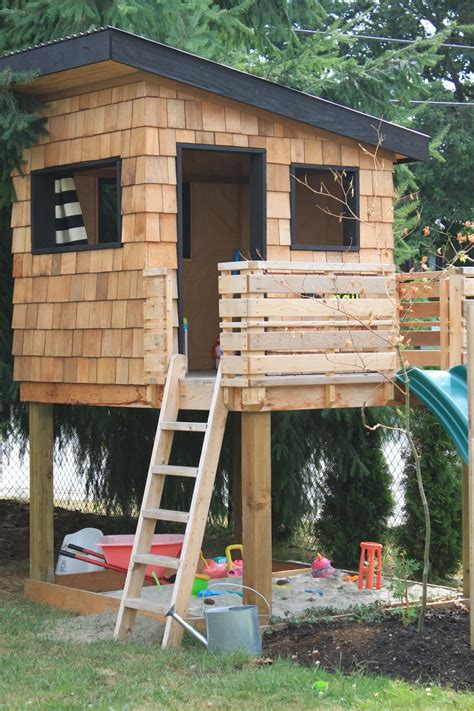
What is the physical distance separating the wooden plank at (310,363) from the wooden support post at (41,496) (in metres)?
2.89

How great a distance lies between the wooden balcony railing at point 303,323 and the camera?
8648mm

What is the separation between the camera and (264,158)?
9898mm

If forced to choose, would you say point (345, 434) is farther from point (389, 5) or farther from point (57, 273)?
point (389, 5)

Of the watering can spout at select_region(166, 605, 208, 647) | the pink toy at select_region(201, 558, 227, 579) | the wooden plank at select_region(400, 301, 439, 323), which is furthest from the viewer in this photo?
the pink toy at select_region(201, 558, 227, 579)

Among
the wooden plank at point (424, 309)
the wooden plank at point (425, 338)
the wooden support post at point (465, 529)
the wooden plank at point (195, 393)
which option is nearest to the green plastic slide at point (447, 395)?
the wooden plank at point (424, 309)

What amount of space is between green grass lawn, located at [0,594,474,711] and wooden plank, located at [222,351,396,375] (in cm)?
206

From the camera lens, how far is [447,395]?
29.1 feet

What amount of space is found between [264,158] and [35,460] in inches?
141

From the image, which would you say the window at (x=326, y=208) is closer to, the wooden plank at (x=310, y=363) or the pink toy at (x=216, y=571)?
the wooden plank at (x=310, y=363)

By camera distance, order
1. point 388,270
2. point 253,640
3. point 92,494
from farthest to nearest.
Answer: point 92,494 → point 388,270 → point 253,640

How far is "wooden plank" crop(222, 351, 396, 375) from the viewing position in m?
8.62

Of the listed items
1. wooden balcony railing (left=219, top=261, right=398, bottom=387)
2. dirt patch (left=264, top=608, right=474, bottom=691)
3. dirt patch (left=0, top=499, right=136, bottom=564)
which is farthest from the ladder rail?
dirt patch (left=0, top=499, right=136, bottom=564)

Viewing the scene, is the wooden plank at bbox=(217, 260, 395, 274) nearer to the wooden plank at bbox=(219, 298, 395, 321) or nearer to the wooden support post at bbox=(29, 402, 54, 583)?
the wooden plank at bbox=(219, 298, 395, 321)

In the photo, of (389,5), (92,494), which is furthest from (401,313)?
(389,5)
